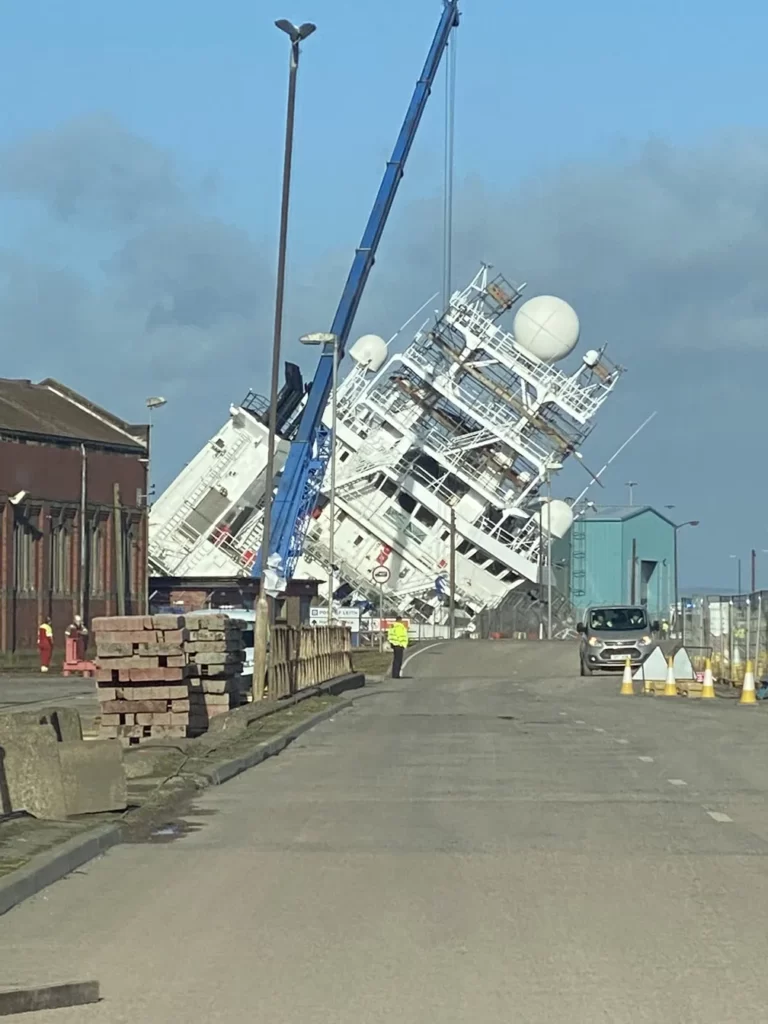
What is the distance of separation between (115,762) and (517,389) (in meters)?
67.8

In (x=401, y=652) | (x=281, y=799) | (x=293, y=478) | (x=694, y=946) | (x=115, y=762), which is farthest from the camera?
(x=293, y=478)

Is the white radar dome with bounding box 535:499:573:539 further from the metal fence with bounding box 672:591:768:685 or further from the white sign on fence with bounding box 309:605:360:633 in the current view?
the metal fence with bounding box 672:591:768:685

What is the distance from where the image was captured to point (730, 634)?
42.4 meters

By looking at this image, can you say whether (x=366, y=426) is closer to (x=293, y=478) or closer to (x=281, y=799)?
(x=293, y=478)

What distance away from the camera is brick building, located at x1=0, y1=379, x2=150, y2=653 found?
5869 centimetres

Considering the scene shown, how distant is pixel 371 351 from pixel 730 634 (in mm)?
49029

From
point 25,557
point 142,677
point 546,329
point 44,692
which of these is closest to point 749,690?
point 44,692

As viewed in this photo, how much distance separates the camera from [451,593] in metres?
78.9

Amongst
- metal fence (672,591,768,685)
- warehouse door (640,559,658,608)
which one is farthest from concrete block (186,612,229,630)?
warehouse door (640,559,658,608)

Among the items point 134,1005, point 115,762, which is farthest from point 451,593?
point 134,1005

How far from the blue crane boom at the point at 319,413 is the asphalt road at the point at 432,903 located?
39.6m

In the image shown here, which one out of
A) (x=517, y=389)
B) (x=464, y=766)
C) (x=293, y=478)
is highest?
(x=517, y=389)

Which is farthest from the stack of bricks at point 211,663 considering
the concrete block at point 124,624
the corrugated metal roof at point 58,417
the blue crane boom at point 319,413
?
the corrugated metal roof at point 58,417

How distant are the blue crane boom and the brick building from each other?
242 inches
